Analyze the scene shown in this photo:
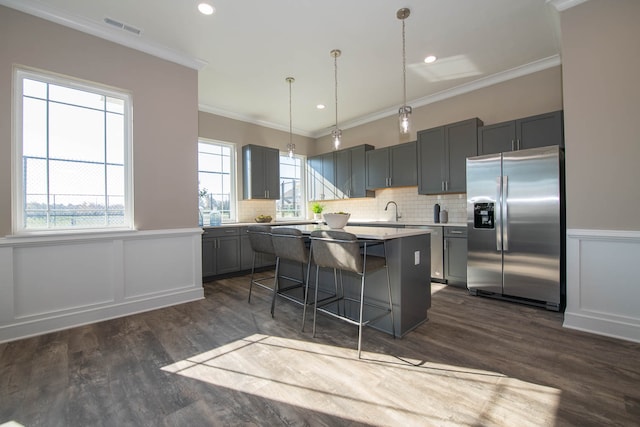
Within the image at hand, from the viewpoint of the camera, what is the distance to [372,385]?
1.78 meters

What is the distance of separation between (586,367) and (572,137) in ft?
6.42

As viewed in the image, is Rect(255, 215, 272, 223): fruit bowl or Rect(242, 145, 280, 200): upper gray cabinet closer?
Rect(242, 145, 280, 200): upper gray cabinet

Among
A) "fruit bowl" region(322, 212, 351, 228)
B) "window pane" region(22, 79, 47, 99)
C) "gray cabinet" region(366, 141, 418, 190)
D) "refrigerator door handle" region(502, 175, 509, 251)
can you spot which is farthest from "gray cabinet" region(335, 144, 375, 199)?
"window pane" region(22, 79, 47, 99)

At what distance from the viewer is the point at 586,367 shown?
194cm

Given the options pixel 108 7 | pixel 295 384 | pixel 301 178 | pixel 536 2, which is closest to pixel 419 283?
pixel 295 384

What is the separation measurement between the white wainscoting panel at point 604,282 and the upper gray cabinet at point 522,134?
138cm

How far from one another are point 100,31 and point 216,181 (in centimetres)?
266

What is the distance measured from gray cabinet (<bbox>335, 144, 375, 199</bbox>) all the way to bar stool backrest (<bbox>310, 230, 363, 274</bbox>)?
3234 millimetres

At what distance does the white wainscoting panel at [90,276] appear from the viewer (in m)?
2.50

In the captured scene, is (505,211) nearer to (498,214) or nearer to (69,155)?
(498,214)

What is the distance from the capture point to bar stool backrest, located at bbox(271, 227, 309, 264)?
262 centimetres

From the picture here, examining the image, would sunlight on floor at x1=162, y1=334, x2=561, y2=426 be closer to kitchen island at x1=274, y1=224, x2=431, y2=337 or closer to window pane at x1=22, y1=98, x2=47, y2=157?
kitchen island at x1=274, y1=224, x2=431, y2=337

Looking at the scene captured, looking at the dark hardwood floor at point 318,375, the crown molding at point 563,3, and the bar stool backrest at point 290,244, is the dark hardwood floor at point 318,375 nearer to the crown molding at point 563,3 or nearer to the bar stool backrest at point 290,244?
the bar stool backrest at point 290,244

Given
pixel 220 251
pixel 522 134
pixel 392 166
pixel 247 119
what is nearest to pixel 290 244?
pixel 220 251
